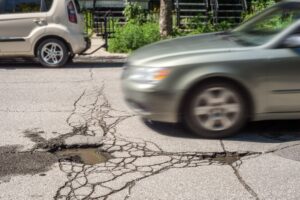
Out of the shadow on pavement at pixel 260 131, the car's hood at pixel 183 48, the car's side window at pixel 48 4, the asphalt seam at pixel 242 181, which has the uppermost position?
the car's side window at pixel 48 4

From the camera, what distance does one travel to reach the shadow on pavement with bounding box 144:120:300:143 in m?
5.76

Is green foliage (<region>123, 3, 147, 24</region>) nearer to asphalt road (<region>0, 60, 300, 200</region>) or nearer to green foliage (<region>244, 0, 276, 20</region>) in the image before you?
green foliage (<region>244, 0, 276, 20</region>)

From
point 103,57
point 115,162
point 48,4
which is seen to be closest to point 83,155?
point 115,162

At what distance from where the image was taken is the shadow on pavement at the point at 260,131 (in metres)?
5.76

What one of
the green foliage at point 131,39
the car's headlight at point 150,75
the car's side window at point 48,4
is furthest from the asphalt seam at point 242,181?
the green foliage at point 131,39

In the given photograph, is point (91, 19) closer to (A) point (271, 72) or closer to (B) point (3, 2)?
(B) point (3, 2)

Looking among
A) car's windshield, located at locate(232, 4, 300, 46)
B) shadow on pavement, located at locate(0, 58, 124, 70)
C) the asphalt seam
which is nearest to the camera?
the asphalt seam

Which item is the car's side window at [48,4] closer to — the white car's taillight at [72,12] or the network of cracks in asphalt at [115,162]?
the white car's taillight at [72,12]

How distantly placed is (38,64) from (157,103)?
20.3 ft

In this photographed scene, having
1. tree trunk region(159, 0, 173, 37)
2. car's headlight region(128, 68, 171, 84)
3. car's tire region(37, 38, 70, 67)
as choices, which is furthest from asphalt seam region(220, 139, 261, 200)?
tree trunk region(159, 0, 173, 37)

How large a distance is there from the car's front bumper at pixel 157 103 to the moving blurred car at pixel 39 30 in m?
5.21

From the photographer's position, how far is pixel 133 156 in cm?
520

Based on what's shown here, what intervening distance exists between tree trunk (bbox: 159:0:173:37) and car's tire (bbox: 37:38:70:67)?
398cm

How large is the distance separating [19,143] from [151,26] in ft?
30.3
